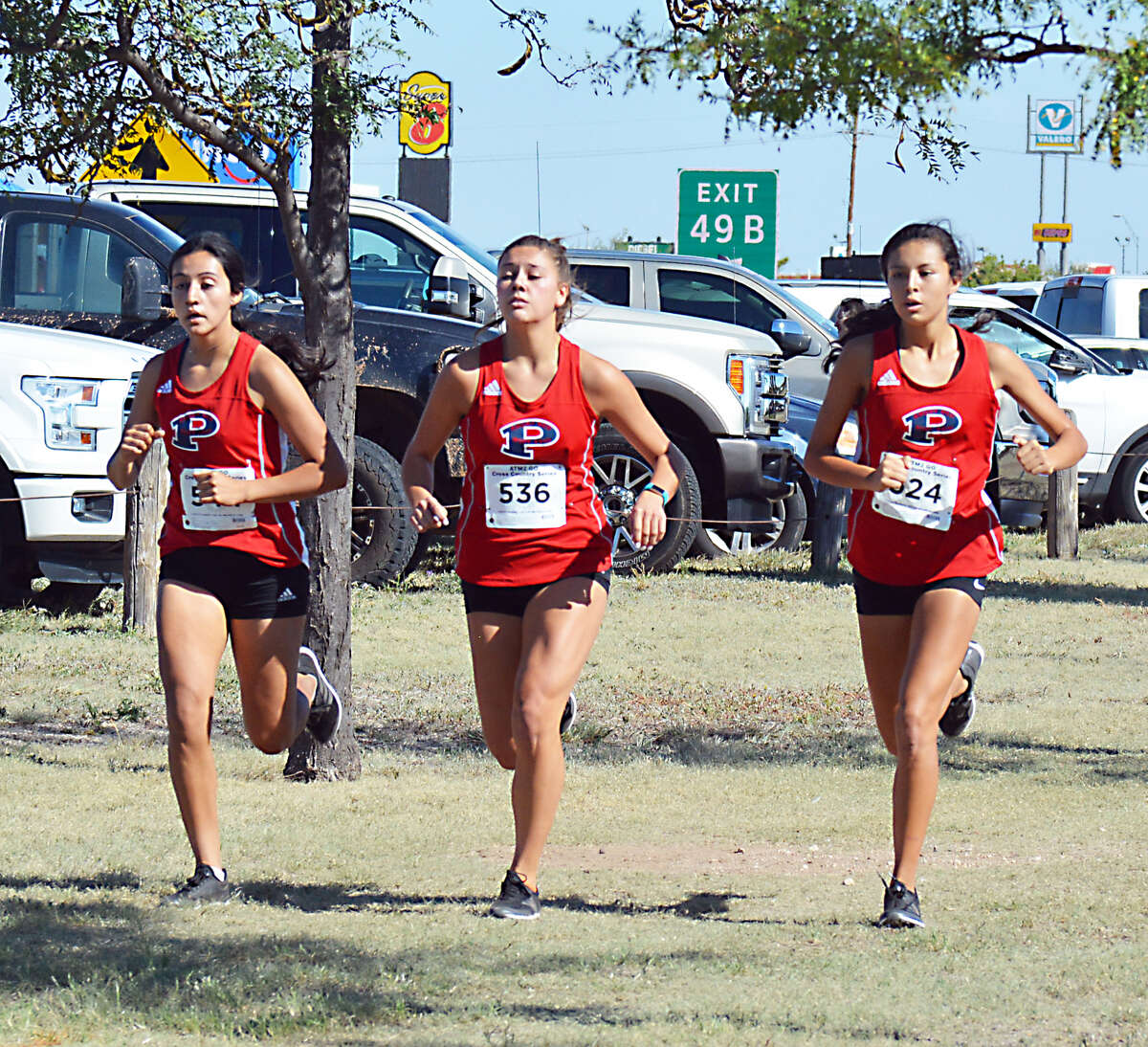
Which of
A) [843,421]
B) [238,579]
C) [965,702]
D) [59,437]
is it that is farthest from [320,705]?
[59,437]

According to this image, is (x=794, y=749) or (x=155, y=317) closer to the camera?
(x=794, y=749)

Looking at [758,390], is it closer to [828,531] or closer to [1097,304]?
[828,531]

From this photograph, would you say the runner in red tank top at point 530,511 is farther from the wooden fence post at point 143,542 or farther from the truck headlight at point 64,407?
the truck headlight at point 64,407

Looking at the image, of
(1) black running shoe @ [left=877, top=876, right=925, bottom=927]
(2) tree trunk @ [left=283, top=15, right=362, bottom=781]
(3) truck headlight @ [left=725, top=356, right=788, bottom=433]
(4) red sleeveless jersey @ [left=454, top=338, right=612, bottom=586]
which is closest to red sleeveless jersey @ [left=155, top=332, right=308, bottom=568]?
(4) red sleeveless jersey @ [left=454, top=338, right=612, bottom=586]

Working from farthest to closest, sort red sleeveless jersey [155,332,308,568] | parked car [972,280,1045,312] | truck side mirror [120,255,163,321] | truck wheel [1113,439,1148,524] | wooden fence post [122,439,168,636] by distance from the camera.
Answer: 1. parked car [972,280,1045,312]
2. truck wheel [1113,439,1148,524]
3. truck side mirror [120,255,163,321]
4. wooden fence post [122,439,168,636]
5. red sleeveless jersey [155,332,308,568]

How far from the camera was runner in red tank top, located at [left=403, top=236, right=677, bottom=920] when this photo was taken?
4977 mm

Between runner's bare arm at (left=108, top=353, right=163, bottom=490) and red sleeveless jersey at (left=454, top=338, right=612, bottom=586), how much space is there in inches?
36.0

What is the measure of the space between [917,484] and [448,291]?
7.04 meters

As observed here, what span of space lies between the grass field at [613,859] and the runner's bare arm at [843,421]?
125 cm

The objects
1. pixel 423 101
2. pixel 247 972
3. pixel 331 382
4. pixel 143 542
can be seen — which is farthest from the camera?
pixel 143 542

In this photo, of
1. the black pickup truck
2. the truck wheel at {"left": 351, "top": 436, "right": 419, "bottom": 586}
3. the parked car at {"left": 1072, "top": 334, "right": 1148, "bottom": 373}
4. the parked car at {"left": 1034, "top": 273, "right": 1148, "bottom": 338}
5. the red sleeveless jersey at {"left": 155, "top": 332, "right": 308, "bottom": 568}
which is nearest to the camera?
the red sleeveless jersey at {"left": 155, "top": 332, "right": 308, "bottom": 568}

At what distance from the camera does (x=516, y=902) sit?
4926 mm

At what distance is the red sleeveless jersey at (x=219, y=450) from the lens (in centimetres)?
504

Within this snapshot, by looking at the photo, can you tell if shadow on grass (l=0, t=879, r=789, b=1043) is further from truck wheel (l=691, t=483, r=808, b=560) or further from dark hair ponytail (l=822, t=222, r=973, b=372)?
truck wheel (l=691, t=483, r=808, b=560)
